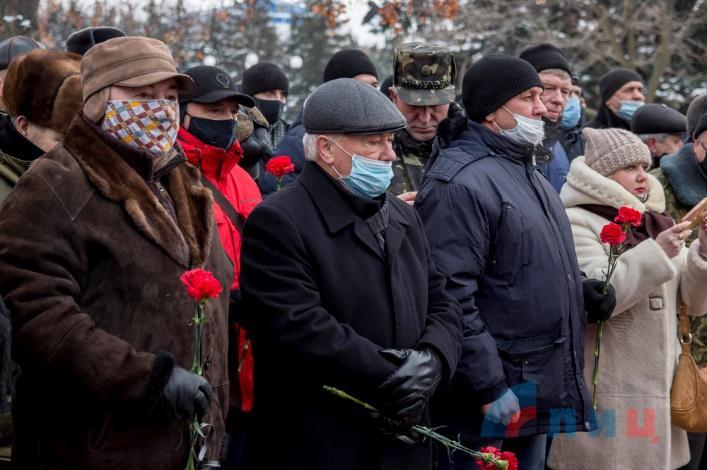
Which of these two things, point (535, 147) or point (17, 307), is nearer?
point (17, 307)

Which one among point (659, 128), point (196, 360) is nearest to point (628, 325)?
point (659, 128)

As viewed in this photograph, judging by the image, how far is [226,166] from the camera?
5273 millimetres

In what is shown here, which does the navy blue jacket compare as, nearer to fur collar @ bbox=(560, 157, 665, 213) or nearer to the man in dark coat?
fur collar @ bbox=(560, 157, 665, 213)

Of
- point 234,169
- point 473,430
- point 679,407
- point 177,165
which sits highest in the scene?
point 177,165

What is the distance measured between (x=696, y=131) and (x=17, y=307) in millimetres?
4869

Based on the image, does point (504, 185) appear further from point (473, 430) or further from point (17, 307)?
point (17, 307)

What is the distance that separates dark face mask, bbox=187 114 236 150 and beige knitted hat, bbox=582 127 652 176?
2142mm

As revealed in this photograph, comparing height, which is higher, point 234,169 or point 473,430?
point 234,169

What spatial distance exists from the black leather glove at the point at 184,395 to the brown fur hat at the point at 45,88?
1.53 metres

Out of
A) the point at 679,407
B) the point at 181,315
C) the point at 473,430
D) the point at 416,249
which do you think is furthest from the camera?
the point at 679,407

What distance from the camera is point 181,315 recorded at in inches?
154

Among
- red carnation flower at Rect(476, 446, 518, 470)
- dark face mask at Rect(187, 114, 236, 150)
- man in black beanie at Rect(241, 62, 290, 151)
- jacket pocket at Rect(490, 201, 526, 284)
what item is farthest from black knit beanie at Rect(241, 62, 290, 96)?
red carnation flower at Rect(476, 446, 518, 470)

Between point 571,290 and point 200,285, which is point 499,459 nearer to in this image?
point 571,290

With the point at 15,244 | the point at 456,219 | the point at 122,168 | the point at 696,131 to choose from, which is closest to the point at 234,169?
the point at 456,219
